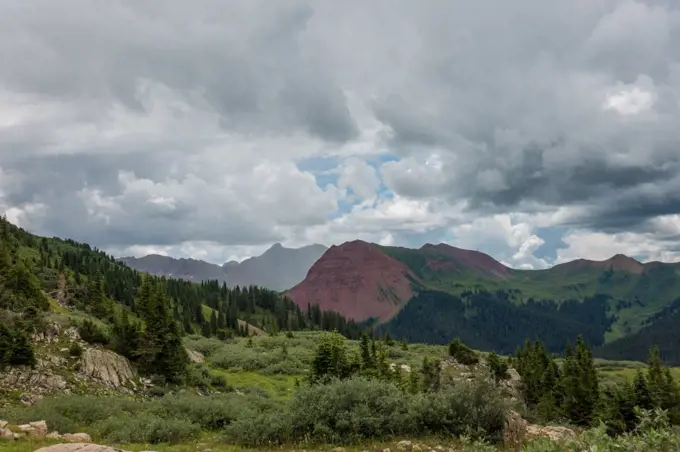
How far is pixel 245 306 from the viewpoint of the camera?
627ft

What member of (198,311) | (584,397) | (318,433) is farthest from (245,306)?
(318,433)

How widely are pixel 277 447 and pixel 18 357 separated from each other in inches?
766

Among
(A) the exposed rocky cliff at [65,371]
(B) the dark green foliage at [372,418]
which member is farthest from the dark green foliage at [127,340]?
(B) the dark green foliage at [372,418]

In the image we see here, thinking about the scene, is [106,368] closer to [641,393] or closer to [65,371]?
[65,371]

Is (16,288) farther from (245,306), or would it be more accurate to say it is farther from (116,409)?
(245,306)

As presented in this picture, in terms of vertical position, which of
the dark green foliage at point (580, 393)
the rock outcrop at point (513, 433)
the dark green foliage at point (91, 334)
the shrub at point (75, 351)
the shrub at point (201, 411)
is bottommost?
the dark green foliage at point (580, 393)

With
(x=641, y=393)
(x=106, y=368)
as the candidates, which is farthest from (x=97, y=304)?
(x=641, y=393)

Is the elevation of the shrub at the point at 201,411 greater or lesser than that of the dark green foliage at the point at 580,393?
greater

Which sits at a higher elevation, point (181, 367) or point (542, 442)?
point (542, 442)

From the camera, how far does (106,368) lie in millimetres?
31266

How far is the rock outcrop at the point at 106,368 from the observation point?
98.5ft

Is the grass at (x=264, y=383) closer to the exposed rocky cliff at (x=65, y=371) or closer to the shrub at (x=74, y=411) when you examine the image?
the exposed rocky cliff at (x=65, y=371)

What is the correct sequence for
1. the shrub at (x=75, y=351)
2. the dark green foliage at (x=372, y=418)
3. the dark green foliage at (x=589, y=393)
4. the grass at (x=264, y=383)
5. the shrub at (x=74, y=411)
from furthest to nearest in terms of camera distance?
the dark green foliage at (x=589, y=393)
the grass at (x=264, y=383)
the shrub at (x=75, y=351)
the shrub at (x=74, y=411)
the dark green foliage at (x=372, y=418)

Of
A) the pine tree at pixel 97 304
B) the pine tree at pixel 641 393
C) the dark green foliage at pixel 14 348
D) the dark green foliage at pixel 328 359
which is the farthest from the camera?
the pine tree at pixel 97 304
